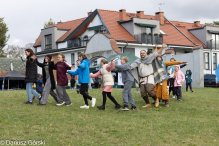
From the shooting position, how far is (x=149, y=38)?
146 feet

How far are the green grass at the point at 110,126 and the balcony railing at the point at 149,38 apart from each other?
31968mm

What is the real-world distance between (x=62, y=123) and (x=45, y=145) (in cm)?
205

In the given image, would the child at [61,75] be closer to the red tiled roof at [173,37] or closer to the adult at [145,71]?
the adult at [145,71]

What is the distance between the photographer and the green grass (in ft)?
23.7

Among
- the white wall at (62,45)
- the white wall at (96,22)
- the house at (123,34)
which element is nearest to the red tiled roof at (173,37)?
the house at (123,34)

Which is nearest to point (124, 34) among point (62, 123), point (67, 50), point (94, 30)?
point (94, 30)

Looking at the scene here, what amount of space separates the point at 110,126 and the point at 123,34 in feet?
114

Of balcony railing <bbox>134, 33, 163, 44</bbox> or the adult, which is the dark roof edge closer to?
balcony railing <bbox>134, 33, 163, 44</bbox>

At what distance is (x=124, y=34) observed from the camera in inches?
1684

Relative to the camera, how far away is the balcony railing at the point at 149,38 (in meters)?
43.3

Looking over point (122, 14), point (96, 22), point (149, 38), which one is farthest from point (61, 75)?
point (122, 14)

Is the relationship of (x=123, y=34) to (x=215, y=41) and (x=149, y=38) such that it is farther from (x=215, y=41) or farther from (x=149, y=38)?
(x=215, y=41)

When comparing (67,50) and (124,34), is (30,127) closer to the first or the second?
(124,34)

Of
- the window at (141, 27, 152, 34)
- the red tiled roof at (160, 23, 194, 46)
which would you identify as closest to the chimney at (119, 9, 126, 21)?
the window at (141, 27, 152, 34)
